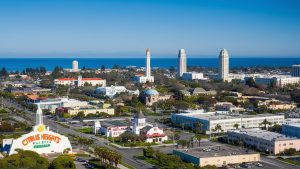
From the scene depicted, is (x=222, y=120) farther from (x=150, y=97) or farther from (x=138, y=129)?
(x=150, y=97)

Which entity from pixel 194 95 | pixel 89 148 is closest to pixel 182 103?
pixel 194 95

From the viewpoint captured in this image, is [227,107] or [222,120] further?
[227,107]

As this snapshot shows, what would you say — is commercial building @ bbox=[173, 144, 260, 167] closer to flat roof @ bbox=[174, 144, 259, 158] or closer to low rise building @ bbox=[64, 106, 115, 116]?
flat roof @ bbox=[174, 144, 259, 158]

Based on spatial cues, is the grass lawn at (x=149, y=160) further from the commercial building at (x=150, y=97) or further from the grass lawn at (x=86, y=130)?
the commercial building at (x=150, y=97)

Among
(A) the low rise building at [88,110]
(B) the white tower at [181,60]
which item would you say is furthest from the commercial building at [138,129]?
(B) the white tower at [181,60]

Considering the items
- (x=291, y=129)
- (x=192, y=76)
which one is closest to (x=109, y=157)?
(x=291, y=129)

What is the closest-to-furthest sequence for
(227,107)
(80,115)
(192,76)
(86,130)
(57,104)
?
(86,130) < (80,115) < (227,107) < (57,104) < (192,76)
